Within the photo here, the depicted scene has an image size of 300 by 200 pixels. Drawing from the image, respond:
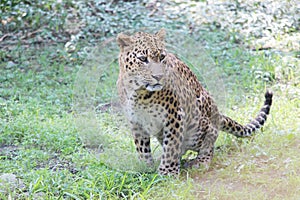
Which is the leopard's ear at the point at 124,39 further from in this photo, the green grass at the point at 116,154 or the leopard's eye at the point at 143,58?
the green grass at the point at 116,154

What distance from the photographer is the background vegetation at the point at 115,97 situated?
17.9 feet

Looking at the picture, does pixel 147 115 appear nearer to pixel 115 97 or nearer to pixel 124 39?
pixel 115 97

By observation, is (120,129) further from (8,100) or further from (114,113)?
(8,100)

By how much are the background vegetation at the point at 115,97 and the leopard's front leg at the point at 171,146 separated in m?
0.14

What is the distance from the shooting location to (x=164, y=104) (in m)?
5.62

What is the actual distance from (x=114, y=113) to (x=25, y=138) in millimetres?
1201

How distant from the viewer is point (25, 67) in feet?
31.4

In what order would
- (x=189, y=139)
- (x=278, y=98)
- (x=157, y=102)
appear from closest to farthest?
(x=157, y=102) < (x=189, y=139) < (x=278, y=98)

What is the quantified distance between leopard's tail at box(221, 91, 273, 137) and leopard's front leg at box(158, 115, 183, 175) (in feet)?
2.43

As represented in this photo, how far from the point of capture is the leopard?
543 centimetres

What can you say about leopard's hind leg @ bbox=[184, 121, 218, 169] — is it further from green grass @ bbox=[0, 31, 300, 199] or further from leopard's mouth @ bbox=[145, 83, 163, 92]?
leopard's mouth @ bbox=[145, 83, 163, 92]

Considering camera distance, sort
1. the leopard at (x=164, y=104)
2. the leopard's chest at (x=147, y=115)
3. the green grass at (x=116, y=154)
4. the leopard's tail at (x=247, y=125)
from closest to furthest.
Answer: the green grass at (x=116, y=154) < the leopard at (x=164, y=104) < the leopard's chest at (x=147, y=115) < the leopard's tail at (x=247, y=125)

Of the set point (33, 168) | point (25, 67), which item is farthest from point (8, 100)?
point (33, 168)

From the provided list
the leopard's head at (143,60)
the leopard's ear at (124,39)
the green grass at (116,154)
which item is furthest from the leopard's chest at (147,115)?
the leopard's ear at (124,39)
